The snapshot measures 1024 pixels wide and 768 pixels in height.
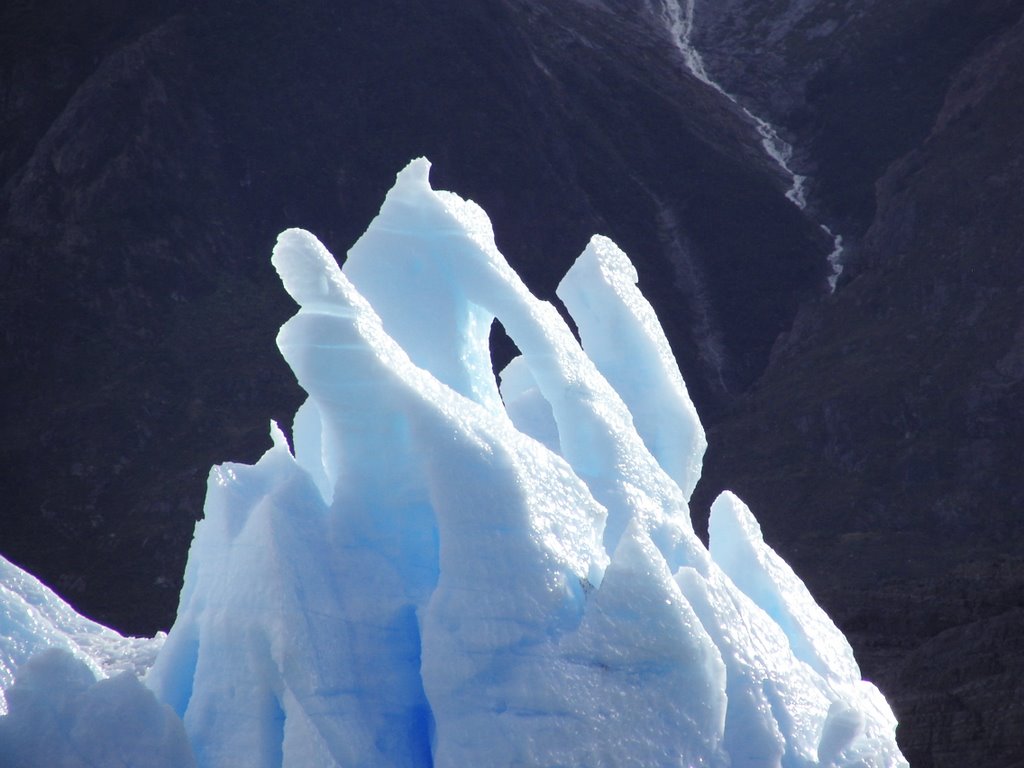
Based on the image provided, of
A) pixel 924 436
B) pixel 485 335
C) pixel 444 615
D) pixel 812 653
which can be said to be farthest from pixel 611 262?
pixel 924 436

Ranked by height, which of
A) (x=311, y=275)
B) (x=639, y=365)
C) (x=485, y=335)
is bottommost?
(x=485, y=335)

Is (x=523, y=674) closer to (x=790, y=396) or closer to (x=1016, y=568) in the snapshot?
(x=1016, y=568)

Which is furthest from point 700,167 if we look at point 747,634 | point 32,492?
point 747,634

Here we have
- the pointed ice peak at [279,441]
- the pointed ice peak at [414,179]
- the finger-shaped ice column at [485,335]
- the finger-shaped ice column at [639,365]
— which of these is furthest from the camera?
the finger-shaped ice column at [639,365]

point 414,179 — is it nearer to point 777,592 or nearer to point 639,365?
point 639,365

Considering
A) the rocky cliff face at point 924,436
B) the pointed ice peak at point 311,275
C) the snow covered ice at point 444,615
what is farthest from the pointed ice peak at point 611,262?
the rocky cliff face at point 924,436

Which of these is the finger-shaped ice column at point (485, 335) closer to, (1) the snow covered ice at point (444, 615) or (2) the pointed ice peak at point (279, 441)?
(1) the snow covered ice at point (444, 615)
